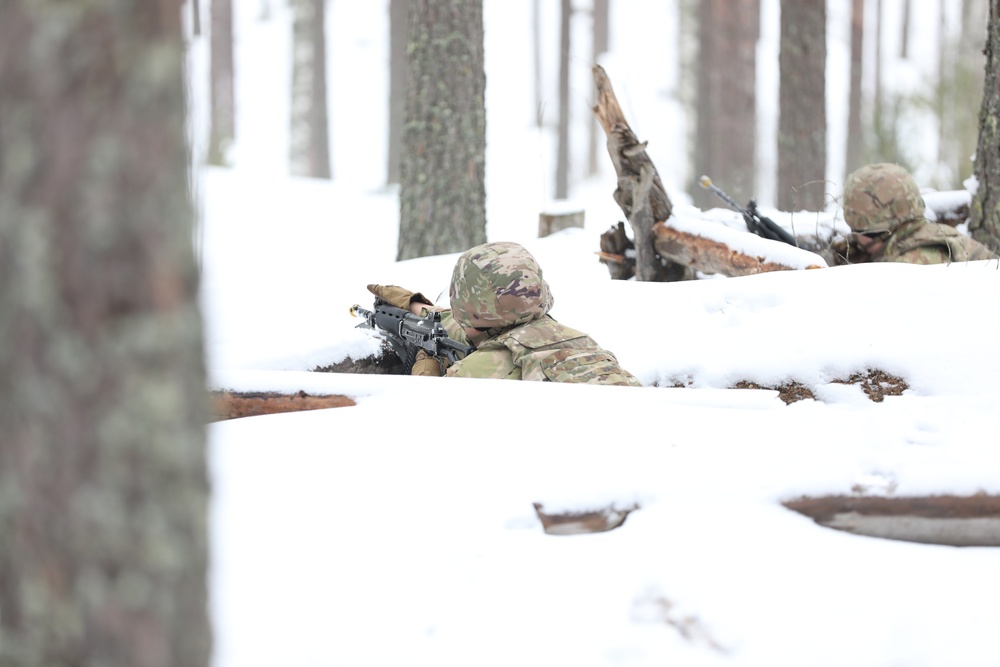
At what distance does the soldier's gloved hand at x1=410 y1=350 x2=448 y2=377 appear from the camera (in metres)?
3.38

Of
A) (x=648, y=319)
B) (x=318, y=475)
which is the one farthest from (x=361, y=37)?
(x=318, y=475)

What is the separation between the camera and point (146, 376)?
0.83 meters

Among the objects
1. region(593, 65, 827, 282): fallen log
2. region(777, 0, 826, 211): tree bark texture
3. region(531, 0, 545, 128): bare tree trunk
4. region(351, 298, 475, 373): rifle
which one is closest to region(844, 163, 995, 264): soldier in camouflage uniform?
region(593, 65, 827, 282): fallen log

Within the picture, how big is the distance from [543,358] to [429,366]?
52 centimetres

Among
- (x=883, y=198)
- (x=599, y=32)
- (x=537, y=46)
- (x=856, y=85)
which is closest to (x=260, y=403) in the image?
(x=883, y=198)

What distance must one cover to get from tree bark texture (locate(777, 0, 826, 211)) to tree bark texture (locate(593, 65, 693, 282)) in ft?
9.13

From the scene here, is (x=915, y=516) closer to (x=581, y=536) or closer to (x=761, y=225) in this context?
(x=581, y=536)

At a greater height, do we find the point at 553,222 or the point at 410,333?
the point at 553,222

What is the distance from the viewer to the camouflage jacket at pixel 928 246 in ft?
15.4

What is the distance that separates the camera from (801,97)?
7.29m

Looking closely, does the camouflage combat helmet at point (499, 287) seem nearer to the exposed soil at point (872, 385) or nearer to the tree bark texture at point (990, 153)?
the exposed soil at point (872, 385)

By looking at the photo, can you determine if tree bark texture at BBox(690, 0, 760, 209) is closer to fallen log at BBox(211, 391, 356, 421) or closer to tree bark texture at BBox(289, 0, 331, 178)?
tree bark texture at BBox(289, 0, 331, 178)

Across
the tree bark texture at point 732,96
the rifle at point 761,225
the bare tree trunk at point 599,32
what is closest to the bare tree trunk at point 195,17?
the rifle at point 761,225

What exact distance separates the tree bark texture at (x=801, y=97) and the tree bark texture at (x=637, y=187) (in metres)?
2.78
